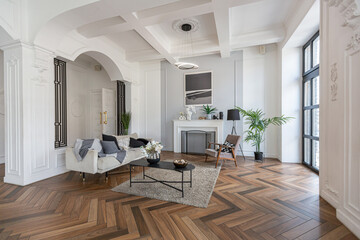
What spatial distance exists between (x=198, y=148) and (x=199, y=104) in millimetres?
1483

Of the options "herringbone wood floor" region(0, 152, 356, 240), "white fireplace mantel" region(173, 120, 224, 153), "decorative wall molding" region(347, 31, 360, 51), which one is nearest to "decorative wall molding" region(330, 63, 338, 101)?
"decorative wall molding" region(347, 31, 360, 51)

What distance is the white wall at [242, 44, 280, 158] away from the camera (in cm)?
506

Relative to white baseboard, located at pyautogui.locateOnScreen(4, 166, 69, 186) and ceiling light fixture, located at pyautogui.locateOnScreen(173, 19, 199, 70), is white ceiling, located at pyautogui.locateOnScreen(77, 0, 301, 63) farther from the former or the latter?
white baseboard, located at pyautogui.locateOnScreen(4, 166, 69, 186)

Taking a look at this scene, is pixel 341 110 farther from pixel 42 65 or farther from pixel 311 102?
pixel 42 65

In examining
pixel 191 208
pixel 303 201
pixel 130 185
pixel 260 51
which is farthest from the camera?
pixel 260 51

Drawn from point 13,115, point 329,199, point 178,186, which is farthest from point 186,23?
point 329,199

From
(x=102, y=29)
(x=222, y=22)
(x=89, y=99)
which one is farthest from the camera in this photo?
(x=89, y=99)

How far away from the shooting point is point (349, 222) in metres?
1.80

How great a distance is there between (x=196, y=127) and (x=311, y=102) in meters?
3.09

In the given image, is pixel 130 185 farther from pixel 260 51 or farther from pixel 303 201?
pixel 260 51

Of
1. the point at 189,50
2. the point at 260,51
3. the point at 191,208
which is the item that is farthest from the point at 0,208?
the point at 260,51

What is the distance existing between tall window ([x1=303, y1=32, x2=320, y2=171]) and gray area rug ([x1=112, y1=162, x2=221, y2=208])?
88.3 inches

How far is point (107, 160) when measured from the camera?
326 cm

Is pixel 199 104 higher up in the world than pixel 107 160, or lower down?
higher up
